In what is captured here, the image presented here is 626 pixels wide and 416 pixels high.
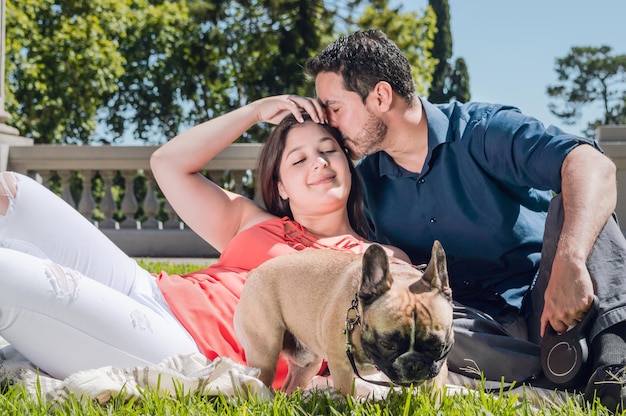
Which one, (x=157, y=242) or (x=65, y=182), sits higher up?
(x=65, y=182)

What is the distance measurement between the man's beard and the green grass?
161 cm

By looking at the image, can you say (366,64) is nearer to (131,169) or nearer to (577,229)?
(577,229)

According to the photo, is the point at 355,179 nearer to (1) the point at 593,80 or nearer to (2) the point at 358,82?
(2) the point at 358,82

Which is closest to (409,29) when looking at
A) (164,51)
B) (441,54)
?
(164,51)

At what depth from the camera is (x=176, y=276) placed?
12.6 feet

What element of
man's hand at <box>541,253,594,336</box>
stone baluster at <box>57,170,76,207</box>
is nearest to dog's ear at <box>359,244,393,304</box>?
man's hand at <box>541,253,594,336</box>

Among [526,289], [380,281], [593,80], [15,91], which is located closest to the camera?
[380,281]

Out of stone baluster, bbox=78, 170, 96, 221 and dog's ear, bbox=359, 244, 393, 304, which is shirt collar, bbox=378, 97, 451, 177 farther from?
stone baluster, bbox=78, 170, 96, 221

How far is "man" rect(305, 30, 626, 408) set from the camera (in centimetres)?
335

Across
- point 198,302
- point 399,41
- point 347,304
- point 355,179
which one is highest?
point 399,41

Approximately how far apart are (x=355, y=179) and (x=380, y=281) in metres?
1.83

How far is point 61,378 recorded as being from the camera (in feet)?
10.2

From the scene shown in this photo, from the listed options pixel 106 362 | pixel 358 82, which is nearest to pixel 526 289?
pixel 358 82

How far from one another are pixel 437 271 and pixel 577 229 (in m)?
0.93
